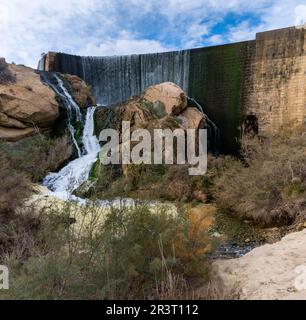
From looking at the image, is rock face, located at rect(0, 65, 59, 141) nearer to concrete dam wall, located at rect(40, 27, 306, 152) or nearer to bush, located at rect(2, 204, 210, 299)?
concrete dam wall, located at rect(40, 27, 306, 152)

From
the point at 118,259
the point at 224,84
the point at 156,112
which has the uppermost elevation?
the point at 224,84

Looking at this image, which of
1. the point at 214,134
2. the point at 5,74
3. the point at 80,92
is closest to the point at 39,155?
the point at 5,74

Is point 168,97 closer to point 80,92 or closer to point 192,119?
point 192,119

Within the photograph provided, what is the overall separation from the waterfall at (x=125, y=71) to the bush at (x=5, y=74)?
4.06 metres

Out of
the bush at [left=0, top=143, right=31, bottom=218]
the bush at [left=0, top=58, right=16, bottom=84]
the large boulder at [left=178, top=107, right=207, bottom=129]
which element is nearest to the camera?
the bush at [left=0, top=143, right=31, bottom=218]

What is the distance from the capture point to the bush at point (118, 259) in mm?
3973

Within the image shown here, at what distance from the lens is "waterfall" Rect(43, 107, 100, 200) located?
11.6 metres

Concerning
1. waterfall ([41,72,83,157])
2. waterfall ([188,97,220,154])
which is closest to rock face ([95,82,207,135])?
waterfall ([188,97,220,154])

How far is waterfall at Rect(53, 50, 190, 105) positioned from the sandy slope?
1178 centimetres

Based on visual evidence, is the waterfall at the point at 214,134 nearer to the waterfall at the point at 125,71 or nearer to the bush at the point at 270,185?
the waterfall at the point at 125,71

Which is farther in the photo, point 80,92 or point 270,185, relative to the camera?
point 80,92

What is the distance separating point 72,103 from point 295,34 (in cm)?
881

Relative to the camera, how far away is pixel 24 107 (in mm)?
13836

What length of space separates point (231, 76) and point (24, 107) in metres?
8.03
